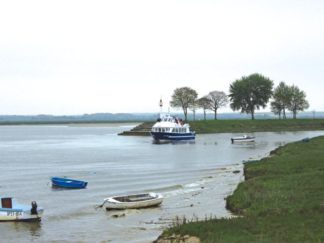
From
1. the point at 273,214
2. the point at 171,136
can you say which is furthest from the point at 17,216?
the point at 171,136

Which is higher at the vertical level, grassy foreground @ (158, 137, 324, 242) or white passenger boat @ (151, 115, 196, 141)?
white passenger boat @ (151, 115, 196, 141)

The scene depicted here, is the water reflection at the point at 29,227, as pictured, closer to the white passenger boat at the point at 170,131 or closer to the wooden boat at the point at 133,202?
the wooden boat at the point at 133,202

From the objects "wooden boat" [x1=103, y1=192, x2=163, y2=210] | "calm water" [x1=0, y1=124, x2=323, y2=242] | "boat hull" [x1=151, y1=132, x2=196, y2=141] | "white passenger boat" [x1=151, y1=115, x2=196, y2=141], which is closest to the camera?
"calm water" [x1=0, y1=124, x2=323, y2=242]

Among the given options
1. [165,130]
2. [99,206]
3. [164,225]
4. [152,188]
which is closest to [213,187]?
[152,188]

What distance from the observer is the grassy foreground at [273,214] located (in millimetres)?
23078

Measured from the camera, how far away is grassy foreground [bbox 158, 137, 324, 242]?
909 inches

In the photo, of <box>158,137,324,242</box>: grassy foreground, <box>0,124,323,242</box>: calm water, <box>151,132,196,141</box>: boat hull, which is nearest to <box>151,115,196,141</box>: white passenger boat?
<box>151,132,196,141</box>: boat hull

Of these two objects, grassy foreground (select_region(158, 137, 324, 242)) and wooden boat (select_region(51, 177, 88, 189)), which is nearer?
grassy foreground (select_region(158, 137, 324, 242))

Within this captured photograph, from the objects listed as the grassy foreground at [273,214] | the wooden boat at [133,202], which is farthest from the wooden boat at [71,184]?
the grassy foreground at [273,214]

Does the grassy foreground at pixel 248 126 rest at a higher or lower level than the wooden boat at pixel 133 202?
higher

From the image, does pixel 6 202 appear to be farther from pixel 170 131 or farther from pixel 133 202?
pixel 170 131

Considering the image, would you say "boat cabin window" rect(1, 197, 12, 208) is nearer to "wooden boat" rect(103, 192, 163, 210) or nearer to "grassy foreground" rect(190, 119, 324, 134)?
"wooden boat" rect(103, 192, 163, 210)

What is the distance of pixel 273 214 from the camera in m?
28.2

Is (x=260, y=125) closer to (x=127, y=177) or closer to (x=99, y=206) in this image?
(x=127, y=177)
